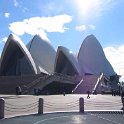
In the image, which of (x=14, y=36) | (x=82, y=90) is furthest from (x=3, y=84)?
(x=14, y=36)

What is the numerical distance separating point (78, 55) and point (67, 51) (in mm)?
6921

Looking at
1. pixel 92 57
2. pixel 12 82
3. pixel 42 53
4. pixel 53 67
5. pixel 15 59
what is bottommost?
pixel 12 82

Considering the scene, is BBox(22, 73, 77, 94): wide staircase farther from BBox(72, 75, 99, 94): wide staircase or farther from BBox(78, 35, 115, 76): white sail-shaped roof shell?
BBox(78, 35, 115, 76): white sail-shaped roof shell

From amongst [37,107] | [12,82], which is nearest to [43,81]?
[12,82]

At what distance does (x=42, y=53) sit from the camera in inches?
2591

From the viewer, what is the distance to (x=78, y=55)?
71562 mm

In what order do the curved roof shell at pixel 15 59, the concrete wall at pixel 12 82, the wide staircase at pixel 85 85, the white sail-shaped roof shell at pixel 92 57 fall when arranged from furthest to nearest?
1. the white sail-shaped roof shell at pixel 92 57
2. the curved roof shell at pixel 15 59
3. the wide staircase at pixel 85 85
4. the concrete wall at pixel 12 82

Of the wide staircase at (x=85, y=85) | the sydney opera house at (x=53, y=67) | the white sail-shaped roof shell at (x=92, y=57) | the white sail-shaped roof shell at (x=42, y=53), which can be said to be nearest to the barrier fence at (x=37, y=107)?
the sydney opera house at (x=53, y=67)

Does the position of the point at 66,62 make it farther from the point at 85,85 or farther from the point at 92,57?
the point at 85,85

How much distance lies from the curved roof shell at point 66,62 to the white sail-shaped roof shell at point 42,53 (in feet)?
5.63

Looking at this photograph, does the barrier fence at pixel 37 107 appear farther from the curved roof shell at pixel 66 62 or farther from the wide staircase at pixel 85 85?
the curved roof shell at pixel 66 62

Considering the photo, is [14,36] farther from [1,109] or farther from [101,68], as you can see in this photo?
[1,109]

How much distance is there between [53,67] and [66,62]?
111 inches

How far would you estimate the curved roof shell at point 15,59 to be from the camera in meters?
57.2
